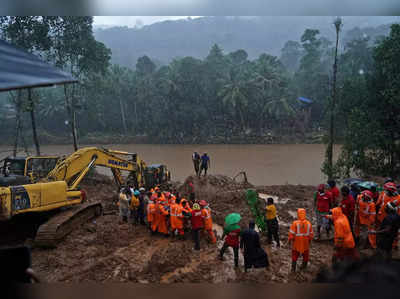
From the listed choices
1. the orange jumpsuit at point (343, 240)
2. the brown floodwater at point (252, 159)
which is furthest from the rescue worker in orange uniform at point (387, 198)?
the brown floodwater at point (252, 159)

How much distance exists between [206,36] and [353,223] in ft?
467

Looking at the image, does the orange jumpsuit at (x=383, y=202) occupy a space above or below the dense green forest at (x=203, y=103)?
below

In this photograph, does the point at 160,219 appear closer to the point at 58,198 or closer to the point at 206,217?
the point at 206,217

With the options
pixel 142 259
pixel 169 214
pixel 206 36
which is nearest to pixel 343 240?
pixel 142 259

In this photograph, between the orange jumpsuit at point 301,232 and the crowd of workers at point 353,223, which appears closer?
the crowd of workers at point 353,223

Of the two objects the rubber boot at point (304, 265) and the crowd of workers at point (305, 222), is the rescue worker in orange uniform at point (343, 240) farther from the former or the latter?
the rubber boot at point (304, 265)

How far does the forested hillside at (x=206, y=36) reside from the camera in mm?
127006

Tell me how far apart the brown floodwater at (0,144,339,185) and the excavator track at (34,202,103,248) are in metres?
11.4

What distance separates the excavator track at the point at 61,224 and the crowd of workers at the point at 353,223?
506 cm

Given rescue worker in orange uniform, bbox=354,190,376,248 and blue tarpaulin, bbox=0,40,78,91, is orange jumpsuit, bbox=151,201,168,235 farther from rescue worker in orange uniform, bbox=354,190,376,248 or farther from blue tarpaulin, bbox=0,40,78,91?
blue tarpaulin, bbox=0,40,78,91

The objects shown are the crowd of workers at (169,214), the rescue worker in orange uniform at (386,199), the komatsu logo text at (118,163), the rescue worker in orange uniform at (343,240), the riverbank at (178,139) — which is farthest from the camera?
the riverbank at (178,139)

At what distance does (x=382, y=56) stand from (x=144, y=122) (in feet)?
93.0

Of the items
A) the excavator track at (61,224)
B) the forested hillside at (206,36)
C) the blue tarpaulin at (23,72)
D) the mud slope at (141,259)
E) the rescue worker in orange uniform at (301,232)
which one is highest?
the forested hillside at (206,36)

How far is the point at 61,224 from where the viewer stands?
7.20m
